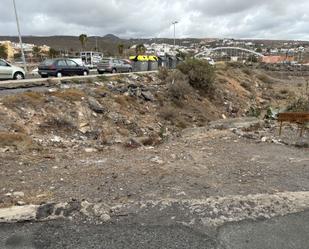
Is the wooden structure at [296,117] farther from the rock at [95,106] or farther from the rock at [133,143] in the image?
the rock at [95,106]

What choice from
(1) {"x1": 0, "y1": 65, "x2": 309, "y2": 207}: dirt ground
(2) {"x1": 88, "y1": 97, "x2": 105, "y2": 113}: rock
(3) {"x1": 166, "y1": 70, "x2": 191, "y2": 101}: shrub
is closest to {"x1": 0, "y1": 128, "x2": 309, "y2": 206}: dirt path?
(1) {"x1": 0, "y1": 65, "x2": 309, "y2": 207}: dirt ground

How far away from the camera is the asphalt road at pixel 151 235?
405 centimetres

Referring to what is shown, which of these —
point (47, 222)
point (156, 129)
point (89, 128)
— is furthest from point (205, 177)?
point (156, 129)

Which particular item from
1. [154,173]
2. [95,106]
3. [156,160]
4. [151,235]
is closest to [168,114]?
[95,106]

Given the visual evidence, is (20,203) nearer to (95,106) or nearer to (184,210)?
(184,210)

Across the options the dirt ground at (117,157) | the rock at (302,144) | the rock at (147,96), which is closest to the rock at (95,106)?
the dirt ground at (117,157)

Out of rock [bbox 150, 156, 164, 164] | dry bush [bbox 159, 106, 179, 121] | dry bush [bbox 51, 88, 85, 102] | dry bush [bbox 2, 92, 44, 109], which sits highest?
dry bush [bbox 2, 92, 44, 109]

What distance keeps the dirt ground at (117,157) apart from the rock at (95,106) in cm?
5

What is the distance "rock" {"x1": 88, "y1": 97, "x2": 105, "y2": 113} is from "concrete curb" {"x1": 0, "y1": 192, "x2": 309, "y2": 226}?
10.7 m

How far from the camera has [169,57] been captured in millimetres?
45469

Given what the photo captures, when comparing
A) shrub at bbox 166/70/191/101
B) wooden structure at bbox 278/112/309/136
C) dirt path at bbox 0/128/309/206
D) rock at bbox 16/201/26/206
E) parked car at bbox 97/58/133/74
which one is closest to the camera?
rock at bbox 16/201/26/206

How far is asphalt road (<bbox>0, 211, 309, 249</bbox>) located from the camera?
13.3 ft

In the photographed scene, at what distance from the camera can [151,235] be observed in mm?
4266

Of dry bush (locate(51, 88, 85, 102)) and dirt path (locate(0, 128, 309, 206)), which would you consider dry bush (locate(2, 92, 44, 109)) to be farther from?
dirt path (locate(0, 128, 309, 206))
